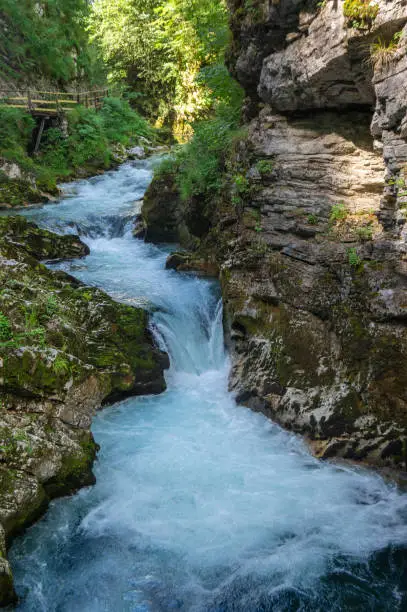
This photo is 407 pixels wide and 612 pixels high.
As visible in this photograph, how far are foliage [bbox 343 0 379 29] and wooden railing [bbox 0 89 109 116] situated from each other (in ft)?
49.8

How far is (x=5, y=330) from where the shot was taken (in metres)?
5.95

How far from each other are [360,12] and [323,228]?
306 cm

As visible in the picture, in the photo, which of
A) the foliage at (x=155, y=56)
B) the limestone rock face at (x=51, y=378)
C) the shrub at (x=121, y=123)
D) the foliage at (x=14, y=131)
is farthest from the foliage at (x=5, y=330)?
the shrub at (x=121, y=123)

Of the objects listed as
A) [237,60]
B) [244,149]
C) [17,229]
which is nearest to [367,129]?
[244,149]

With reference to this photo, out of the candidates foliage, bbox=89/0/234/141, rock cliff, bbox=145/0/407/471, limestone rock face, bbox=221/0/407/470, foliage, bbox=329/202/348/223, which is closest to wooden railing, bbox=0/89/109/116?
foliage, bbox=89/0/234/141

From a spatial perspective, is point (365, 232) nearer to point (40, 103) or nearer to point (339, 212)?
point (339, 212)

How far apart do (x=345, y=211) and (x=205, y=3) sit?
12.8m

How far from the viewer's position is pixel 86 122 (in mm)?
22141

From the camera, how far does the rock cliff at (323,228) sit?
6543 mm

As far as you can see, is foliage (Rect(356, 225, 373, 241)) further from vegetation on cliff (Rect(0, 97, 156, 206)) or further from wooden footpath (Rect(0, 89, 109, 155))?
wooden footpath (Rect(0, 89, 109, 155))

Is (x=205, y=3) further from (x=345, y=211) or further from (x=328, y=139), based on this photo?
(x=345, y=211)

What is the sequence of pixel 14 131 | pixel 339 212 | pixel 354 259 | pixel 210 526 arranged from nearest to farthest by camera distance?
pixel 210 526 → pixel 354 259 → pixel 339 212 → pixel 14 131

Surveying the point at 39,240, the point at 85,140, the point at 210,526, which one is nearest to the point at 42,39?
the point at 85,140

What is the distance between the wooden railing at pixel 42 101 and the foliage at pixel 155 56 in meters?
5.21
